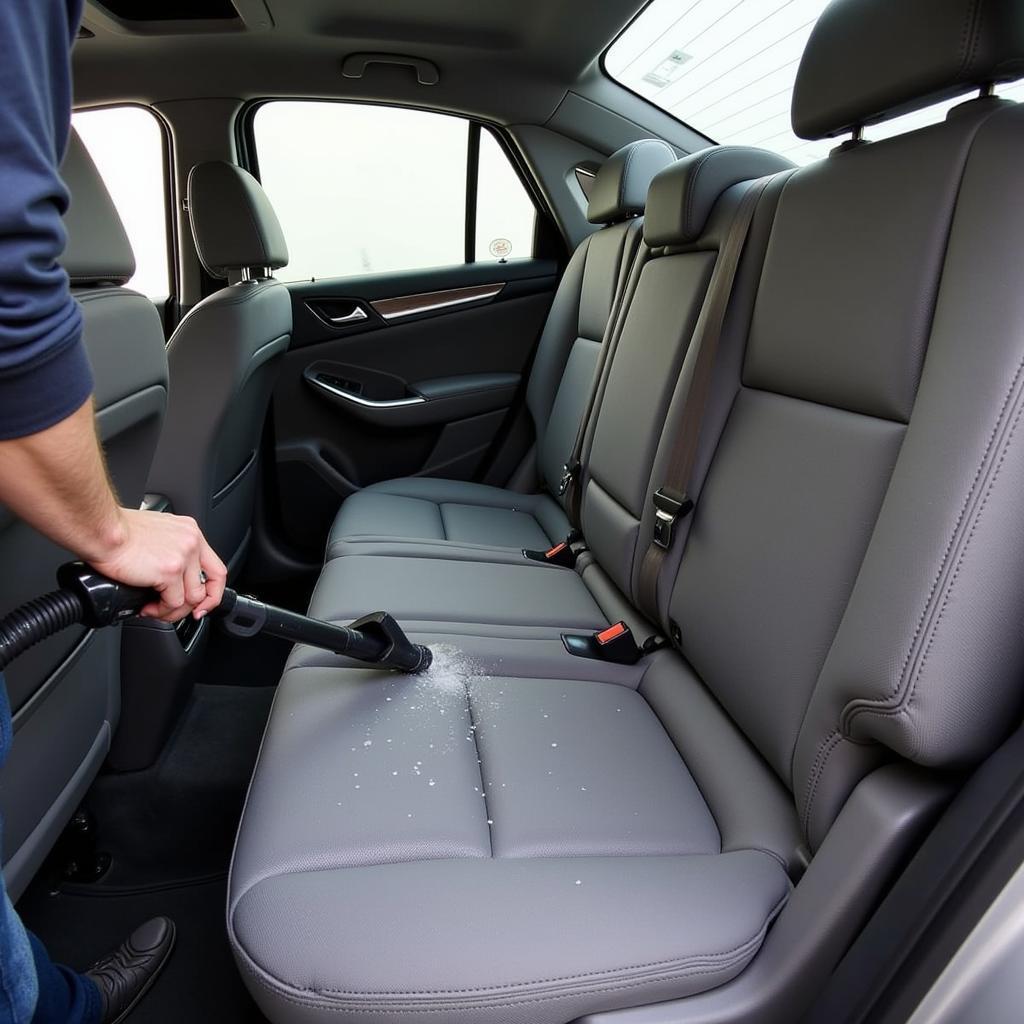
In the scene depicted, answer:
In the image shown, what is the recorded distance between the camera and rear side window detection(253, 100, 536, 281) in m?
2.66

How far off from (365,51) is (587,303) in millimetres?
991

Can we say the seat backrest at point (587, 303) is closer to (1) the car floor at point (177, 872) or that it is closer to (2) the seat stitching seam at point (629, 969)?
(1) the car floor at point (177, 872)

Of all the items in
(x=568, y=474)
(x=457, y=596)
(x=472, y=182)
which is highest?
(x=472, y=182)

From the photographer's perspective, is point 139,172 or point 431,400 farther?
point 431,400

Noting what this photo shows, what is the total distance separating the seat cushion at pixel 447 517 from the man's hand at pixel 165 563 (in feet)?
3.17

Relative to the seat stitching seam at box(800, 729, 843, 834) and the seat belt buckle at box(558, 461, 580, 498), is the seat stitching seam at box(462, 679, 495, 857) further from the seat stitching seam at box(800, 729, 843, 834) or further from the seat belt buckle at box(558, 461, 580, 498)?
the seat belt buckle at box(558, 461, 580, 498)

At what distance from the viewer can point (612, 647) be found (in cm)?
141

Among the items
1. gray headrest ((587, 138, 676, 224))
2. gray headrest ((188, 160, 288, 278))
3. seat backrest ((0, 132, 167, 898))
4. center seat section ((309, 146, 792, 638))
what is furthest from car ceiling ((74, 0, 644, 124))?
seat backrest ((0, 132, 167, 898))

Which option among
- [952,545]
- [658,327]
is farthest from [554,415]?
[952,545]

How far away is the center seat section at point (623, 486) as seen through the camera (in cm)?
149

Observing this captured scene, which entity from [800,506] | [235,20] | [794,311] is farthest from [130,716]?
[235,20]

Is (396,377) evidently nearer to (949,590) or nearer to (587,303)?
(587,303)

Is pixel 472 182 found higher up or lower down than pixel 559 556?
higher up

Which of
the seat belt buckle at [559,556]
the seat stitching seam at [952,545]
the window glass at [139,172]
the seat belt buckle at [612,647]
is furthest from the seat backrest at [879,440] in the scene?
the window glass at [139,172]
